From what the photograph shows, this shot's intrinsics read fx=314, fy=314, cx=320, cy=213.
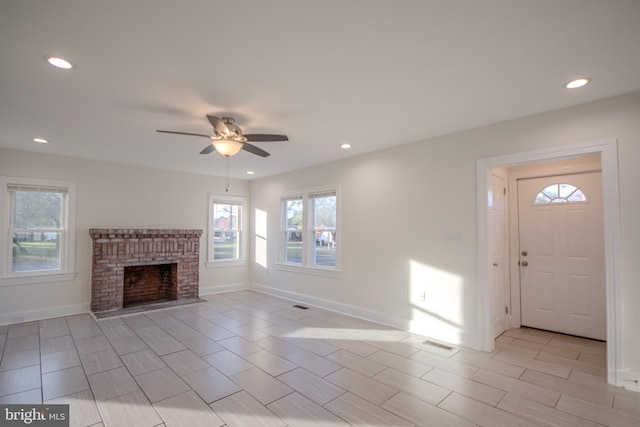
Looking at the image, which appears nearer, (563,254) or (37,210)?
(563,254)

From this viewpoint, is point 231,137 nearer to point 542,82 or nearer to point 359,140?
point 359,140

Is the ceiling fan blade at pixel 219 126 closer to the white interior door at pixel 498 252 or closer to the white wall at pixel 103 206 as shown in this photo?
the white interior door at pixel 498 252

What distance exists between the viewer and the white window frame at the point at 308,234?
215 inches

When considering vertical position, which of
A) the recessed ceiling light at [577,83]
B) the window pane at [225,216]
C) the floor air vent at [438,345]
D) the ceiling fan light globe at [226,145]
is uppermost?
the recessed ceiling light at [577,83]

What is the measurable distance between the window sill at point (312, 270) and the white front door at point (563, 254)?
2850 mm

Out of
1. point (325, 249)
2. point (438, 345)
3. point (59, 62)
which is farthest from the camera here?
point (325, 249)

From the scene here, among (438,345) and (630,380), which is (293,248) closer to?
(438,345)

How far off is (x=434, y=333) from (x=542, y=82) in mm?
3078

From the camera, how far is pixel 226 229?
724 centimetres

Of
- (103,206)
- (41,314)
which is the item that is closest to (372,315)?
(103,206)
